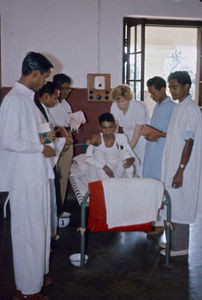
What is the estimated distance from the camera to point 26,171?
7.25 feet

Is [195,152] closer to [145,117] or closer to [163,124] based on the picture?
[163,124]

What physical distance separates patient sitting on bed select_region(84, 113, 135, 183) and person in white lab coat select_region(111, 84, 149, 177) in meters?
0.35

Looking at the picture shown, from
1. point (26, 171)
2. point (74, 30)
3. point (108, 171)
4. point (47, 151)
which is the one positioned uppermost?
point (74, 30)

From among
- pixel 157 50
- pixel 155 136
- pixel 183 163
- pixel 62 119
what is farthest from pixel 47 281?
pixel 157 50

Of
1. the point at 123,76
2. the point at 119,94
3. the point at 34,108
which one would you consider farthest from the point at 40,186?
the point at 123,76

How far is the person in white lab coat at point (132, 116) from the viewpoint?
13.7 feet

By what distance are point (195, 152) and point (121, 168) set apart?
3.26 ft

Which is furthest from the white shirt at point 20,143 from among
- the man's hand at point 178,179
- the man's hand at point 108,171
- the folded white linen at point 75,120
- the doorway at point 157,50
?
the doorway at point 157,50

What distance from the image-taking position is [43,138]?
232 centimetres

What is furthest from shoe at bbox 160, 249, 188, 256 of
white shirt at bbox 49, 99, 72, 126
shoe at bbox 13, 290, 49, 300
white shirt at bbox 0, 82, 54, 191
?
white shirt at bbox 49, 99, 72, 126

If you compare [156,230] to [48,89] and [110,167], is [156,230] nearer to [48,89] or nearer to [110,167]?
[110,167]

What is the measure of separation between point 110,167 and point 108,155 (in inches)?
5.8

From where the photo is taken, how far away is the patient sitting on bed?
3758 mm

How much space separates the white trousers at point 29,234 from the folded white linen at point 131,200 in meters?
0.64
